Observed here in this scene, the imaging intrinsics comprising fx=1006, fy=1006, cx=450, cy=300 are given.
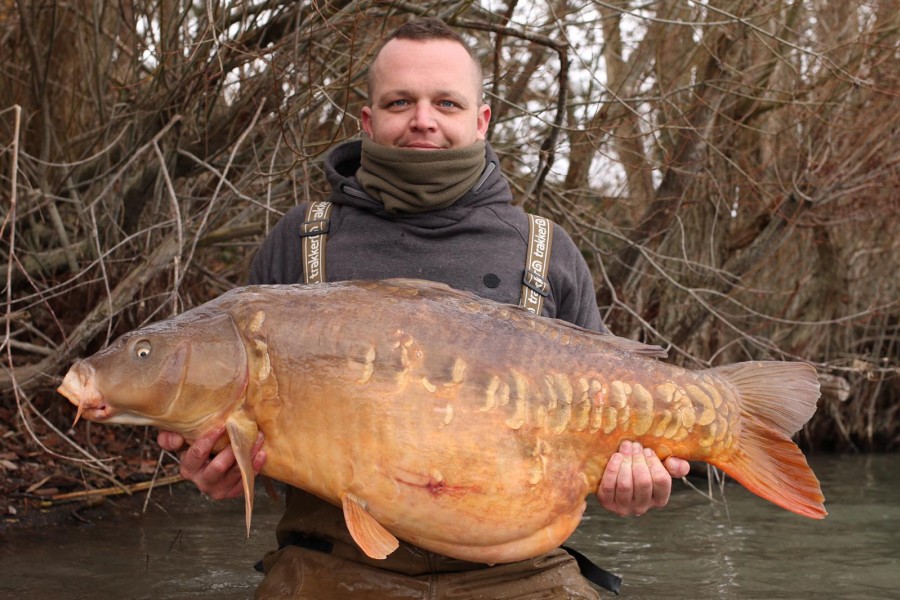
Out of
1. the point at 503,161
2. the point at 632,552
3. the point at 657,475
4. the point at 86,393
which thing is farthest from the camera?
the point at 503,161

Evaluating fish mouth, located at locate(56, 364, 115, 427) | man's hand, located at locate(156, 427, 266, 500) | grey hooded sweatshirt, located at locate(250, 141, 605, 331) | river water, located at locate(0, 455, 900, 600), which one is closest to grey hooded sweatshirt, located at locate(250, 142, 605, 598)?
grey hooded sweatshirt, located at locate(250, 141, 605, 331)

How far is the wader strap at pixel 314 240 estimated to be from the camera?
9.59ft

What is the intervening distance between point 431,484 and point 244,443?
0.45 meters

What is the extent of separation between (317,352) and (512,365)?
47 cm

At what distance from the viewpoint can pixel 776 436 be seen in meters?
2.60

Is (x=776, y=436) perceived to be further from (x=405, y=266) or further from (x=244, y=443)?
(x=244, y=443)

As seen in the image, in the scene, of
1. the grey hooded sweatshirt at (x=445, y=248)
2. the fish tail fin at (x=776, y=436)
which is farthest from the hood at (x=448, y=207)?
the fish tail fin at (x=776, y=436)

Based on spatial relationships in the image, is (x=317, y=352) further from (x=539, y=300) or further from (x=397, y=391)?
(x=539, y=300)

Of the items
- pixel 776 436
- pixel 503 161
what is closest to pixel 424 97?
pixel 776 436

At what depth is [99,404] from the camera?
2.30 m

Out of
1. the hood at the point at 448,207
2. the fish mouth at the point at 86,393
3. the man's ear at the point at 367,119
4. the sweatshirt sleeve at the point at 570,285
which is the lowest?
the fish mouth at the point at 86,393

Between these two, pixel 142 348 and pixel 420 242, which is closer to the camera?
pixel 142 348

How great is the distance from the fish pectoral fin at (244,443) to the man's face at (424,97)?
103 cm

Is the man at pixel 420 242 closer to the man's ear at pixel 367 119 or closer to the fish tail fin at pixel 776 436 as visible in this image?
the man's ear at pixel 367 119
